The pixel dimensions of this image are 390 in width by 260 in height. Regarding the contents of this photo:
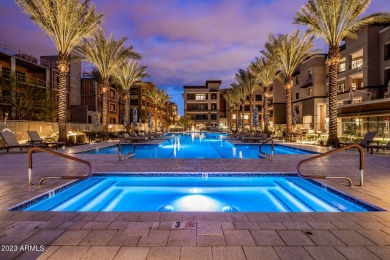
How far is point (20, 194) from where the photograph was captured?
593cm

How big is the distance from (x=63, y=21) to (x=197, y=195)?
17373 millimetres

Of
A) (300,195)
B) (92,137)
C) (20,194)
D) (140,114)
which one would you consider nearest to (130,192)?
(20,194)

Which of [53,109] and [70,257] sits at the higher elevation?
[53,109]

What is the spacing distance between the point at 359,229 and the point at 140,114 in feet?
258

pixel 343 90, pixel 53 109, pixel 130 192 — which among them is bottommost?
pixel 130 192

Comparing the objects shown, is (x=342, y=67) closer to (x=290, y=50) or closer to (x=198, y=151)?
(x=290, y=50)

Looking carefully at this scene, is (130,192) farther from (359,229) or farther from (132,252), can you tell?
(359,229)

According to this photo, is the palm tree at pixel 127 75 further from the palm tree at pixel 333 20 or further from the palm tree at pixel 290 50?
the palm tree at pixel 333 20

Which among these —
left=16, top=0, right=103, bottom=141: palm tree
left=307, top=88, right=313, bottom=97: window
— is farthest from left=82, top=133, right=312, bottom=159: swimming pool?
left=307, top=88, right=313, bottom=97: window

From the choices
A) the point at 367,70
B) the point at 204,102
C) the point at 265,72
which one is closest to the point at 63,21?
the point at 265,72

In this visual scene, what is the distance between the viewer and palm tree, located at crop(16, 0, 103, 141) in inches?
701

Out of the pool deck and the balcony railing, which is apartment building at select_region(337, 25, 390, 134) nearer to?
the pool deck

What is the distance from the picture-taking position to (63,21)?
18.6m

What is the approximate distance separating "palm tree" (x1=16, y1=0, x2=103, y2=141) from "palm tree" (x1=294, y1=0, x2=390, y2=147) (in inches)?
633
